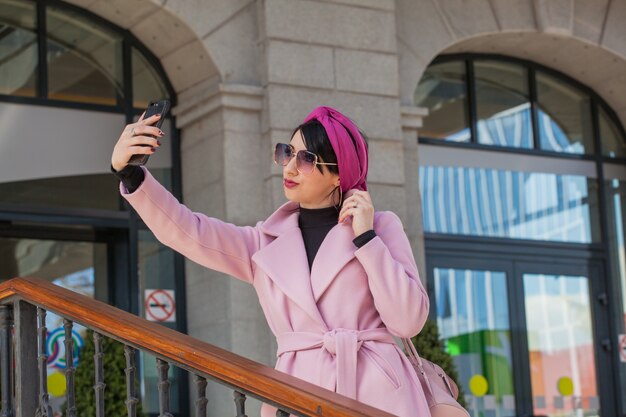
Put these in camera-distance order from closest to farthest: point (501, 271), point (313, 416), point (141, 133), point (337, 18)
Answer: point (313, 416), point (141, 133), point (337, 18), point (501, 271)

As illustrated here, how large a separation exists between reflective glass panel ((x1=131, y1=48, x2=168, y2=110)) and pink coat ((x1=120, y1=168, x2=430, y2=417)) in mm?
6235

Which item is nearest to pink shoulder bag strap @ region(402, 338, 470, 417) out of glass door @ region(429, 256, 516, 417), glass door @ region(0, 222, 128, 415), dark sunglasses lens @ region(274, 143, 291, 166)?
dark sunglasses lens @ region(274, 143, 291, 166)

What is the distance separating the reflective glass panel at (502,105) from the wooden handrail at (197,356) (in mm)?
8048

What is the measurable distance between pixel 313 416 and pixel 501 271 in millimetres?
8719

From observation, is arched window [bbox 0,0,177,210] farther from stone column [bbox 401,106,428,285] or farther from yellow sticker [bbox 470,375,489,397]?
yellow sticker [bbox 470,375,489,397]

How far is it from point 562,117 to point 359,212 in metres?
9.07

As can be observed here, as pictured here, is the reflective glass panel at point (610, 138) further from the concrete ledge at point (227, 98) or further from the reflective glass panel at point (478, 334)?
the concrete ledge at point (227, 98)

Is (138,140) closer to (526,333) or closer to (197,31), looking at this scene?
(197,31)

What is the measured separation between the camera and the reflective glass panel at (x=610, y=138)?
43.3 feet

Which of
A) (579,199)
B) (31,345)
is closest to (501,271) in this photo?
(579,199)

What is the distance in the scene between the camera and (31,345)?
188 inches

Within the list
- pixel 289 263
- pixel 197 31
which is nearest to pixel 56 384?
pixel 197 31

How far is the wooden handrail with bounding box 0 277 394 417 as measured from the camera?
3.64 meters

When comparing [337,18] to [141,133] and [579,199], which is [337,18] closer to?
[579,199]
